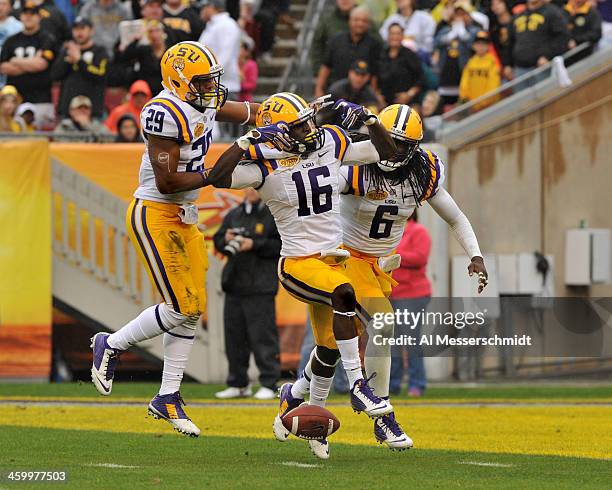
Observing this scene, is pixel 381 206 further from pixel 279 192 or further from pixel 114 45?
pixel 114 45

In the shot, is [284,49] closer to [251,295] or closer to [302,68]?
[302,68]

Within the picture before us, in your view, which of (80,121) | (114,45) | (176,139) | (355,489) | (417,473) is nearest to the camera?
(355,489)

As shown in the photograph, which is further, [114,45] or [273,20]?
[273,20]

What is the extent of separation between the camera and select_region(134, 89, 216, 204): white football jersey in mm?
8180

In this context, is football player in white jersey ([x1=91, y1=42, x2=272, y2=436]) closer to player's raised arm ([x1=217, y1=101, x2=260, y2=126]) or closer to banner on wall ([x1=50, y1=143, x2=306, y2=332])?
player's raised arm ([x1=217, y1=101, x2=260, y2=126])

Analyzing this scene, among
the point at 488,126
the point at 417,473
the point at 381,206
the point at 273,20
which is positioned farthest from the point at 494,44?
the point at 417,473

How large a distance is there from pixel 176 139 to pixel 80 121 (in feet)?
24.2

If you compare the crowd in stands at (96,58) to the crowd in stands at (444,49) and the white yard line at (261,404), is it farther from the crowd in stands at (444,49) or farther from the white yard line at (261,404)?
the white yard line at (261,404)

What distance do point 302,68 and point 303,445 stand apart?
8594 mm

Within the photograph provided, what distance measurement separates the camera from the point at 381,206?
343 inches

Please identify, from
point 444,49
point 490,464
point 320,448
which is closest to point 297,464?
point 320,448

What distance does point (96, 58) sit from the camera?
1591cm

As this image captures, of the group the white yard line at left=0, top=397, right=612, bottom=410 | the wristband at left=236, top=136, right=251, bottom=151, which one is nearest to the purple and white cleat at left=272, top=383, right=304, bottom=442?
the wristband at left=236, top=136, right=251, bottom=151

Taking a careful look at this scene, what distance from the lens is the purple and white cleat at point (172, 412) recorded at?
8.35 m
